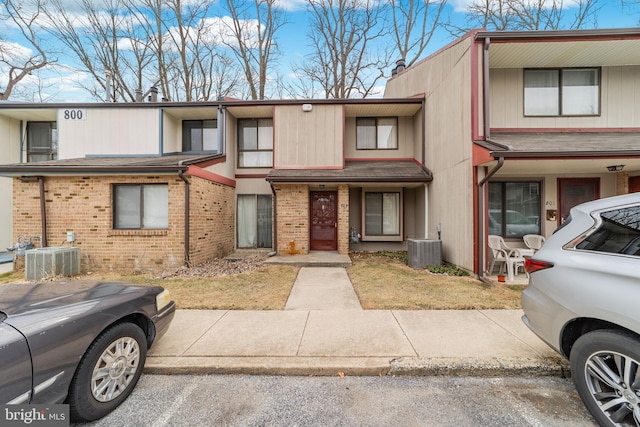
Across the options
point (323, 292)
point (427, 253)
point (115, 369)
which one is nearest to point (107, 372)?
point (115, 369)

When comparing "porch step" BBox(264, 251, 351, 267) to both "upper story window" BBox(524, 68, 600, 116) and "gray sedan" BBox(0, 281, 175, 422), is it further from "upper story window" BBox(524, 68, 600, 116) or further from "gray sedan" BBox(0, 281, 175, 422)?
"upper story window" BBox(524, 68, 600, 116)

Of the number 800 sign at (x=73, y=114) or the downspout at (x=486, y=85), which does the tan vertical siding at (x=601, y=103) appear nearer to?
the downspout at (x=486, y=85)

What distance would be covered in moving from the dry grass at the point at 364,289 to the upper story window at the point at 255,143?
4.63 metres

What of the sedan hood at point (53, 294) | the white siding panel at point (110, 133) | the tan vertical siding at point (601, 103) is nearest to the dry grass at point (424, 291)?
the sedan hood at point (53, 294)

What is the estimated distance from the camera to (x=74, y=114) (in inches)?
372

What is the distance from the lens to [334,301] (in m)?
4.77

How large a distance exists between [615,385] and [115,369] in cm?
385

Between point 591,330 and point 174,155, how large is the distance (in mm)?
11098

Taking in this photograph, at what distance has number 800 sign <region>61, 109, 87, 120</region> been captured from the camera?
943 cm

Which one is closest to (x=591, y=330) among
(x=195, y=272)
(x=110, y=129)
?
(x=195, y=272)

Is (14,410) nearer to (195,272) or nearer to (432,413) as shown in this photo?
(432,413)

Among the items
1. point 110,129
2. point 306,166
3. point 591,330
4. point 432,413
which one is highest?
point 110,129

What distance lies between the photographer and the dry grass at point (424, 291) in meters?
4.46

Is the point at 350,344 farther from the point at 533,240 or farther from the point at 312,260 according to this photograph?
the point at 533,240
